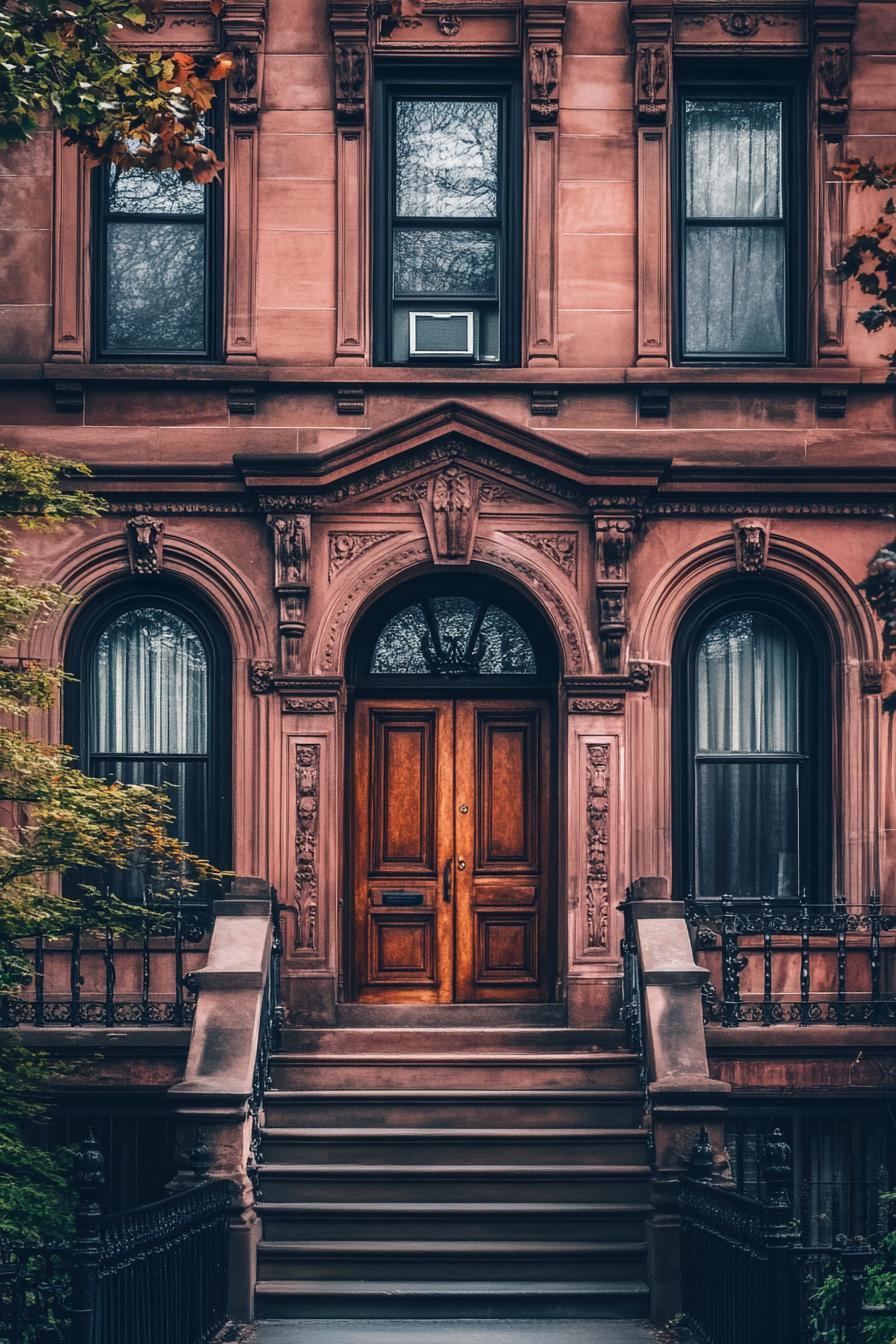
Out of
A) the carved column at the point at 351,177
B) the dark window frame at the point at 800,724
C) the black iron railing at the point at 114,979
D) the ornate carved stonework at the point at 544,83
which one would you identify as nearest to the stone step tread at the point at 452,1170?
the black iron railing at the point at 114,979

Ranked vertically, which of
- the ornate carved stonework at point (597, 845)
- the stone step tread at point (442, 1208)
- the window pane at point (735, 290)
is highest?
the window pane at point (735, 290)

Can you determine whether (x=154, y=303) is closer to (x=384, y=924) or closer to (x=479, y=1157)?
(x=384, y=924)

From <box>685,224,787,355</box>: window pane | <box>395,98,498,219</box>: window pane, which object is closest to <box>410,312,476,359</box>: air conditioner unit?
<box>395,98,498,219</box>: window pane

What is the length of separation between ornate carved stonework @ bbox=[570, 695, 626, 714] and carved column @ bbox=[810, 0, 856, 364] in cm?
333

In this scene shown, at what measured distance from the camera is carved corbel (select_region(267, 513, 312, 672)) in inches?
624

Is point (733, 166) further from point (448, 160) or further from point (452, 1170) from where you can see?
point (452, 1170)

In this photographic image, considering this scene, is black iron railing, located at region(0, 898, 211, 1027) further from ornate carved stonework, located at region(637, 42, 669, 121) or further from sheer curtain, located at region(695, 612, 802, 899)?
ornate carved stonework, located at region(637, 42, 669, 121)

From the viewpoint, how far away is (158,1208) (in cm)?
1034

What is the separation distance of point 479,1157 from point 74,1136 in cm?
331

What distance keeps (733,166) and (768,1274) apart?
1016cm

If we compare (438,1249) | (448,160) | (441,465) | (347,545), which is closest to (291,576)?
(347,545)

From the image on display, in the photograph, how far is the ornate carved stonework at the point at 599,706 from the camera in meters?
15.8

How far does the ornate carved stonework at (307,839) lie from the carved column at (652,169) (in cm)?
423

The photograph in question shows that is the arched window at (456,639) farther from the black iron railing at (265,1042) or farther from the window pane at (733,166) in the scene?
the window pane at (733,166)
